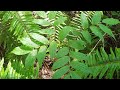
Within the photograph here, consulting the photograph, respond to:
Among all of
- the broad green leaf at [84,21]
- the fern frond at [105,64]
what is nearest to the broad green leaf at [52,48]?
the broad green leaf at [84,21]

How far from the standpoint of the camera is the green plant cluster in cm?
159

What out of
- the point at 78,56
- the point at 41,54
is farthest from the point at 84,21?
the point at 41,54

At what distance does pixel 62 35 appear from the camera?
1.64 meters

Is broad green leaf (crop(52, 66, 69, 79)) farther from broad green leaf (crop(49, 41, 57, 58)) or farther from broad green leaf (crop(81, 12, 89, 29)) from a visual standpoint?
broad green leaf (crop(81, 12, 89, 29))

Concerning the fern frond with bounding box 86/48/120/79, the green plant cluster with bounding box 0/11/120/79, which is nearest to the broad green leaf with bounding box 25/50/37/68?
the green plant cluster with bounding box 0/11/120/79

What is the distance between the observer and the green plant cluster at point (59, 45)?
62.7 inches

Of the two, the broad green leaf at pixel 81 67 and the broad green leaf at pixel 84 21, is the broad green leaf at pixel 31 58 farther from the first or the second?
the broad green leaf at pixel 84 21

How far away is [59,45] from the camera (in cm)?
216

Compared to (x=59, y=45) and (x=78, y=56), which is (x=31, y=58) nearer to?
(x=78, y=56)
